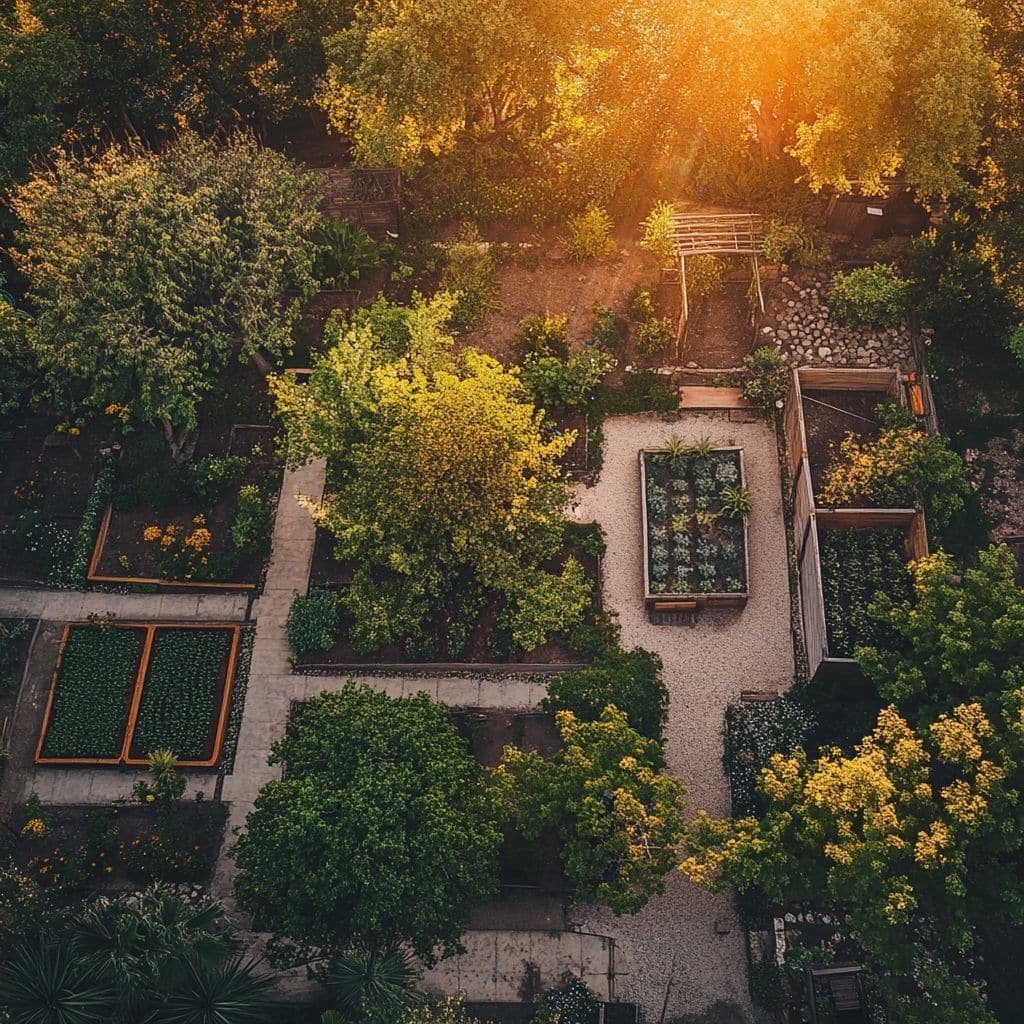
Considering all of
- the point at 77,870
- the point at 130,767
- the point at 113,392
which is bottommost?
the point at 77,870

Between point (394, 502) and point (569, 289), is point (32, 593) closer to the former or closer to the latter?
point (394, 502)

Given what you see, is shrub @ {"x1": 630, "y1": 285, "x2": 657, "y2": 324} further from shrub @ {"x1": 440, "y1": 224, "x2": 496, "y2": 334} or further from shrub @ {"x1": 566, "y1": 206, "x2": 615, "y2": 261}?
shrub @ {"x1": 440, "y1": 224, "x2": 496, "y2": 334}

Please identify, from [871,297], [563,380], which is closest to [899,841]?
[563,380]

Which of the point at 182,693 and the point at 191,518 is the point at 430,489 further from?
the point at 182,693

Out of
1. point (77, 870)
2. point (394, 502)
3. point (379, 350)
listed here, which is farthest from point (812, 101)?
point (77, 870)

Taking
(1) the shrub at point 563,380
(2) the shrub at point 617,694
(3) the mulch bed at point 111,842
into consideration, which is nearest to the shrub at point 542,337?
(1) the shrub at point 563,380
